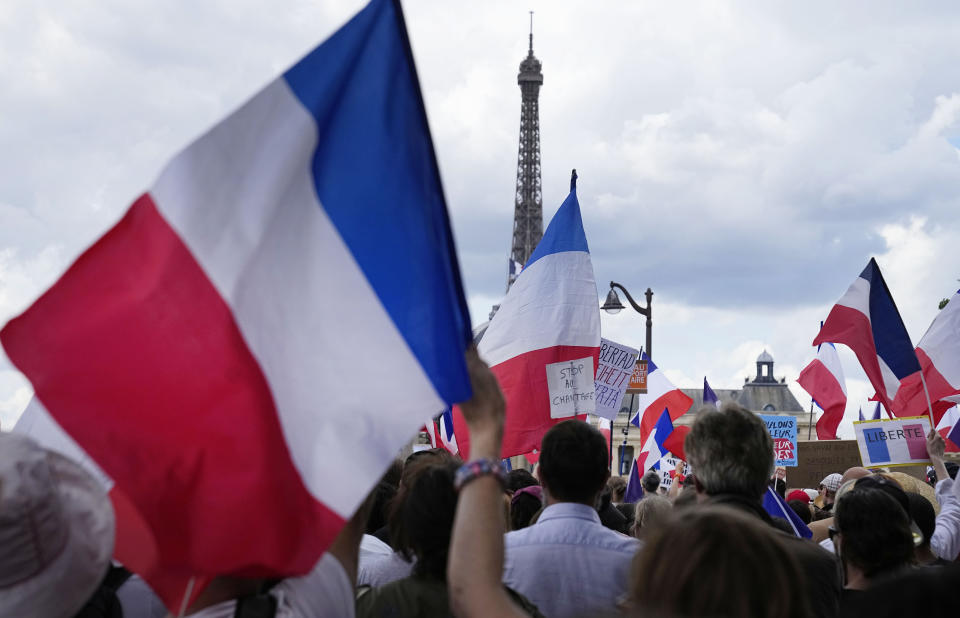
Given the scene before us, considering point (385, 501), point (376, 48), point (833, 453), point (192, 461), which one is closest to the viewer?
point (192, 461)

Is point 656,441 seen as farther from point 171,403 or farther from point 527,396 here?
point 171,403

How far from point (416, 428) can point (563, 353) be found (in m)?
5.27

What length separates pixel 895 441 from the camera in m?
9.15

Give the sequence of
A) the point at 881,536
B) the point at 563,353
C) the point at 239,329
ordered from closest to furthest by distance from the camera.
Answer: the point at 239,329
the point at 881,536
the point at 563,353

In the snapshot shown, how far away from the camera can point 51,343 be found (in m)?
2.73

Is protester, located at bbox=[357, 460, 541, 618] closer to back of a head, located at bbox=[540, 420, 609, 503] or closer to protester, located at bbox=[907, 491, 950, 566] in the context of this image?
back of a head, located at bbox=[540, 420, 609, 503]

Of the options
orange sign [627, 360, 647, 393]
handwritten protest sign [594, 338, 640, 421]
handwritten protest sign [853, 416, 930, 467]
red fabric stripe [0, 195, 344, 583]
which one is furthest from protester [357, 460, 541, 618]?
orange sign [627, 360, 647, 393]

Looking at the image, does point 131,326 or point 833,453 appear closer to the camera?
point 131,326

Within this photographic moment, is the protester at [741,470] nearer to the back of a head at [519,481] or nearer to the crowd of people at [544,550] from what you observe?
the crowd of people at [544,550]

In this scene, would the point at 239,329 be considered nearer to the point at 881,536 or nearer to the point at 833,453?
the point at 881,536

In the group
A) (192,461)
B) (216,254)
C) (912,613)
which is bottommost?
(912,613)

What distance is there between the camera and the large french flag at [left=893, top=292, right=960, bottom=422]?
9570 millimetres

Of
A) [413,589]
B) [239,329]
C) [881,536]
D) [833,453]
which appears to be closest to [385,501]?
[413,589]

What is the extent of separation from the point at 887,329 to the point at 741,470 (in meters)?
6.36
